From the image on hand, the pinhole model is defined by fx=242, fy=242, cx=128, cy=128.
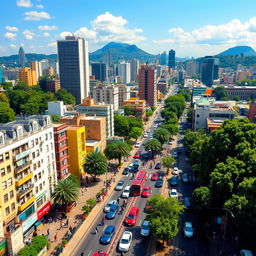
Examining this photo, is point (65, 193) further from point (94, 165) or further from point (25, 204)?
point (94, 165)

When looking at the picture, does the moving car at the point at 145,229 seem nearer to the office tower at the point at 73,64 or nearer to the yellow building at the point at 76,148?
the yellow building at the point at 76,148

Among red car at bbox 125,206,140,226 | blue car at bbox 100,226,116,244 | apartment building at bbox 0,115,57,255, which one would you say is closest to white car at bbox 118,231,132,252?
blue car at bbox 100,226,116,244

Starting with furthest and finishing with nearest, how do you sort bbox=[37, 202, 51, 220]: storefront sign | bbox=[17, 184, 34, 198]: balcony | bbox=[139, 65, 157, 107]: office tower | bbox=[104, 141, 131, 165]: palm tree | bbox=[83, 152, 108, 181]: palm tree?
bbox=[139, 65, 157, 107]: office tower < bbox=[104, 141, 131, 165]: palm tree < bbox=[83, 152, 108, 181]: palm tree < bbox=[37, 202, 51, 220]: storefront sign < bbox=[17, 184, 34, 198]: balcony

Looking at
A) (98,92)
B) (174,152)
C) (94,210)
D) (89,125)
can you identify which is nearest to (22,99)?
(98,92)

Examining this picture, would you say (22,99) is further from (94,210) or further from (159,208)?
(159,208)

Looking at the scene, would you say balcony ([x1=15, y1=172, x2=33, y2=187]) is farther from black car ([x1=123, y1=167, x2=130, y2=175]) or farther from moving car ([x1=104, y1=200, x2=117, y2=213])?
black car ([x1=123, y1=167, x2=130, y2=175])

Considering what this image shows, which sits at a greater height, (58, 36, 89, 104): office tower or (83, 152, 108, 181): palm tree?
(58, 36, 89, 104): office tower
